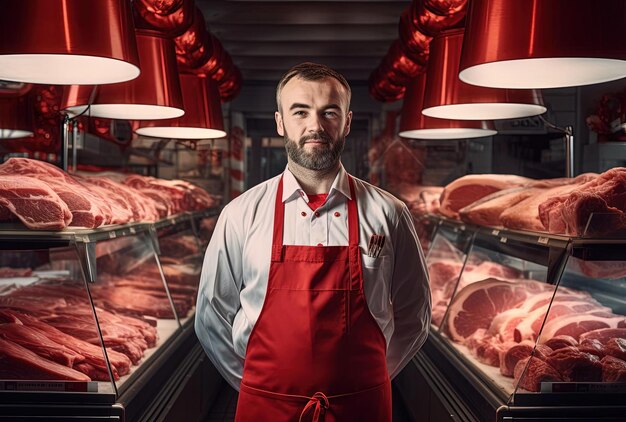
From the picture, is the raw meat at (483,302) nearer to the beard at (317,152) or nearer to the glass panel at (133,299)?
the glass panel at (133,299)

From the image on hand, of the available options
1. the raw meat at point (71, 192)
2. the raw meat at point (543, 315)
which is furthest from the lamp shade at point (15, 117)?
the raw meat at point (543, 315)

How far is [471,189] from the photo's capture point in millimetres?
4648

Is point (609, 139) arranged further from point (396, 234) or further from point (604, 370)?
point (396, 234)

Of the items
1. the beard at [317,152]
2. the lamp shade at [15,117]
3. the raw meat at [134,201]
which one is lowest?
the raw meat at [134,201]

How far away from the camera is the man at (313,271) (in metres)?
2.20

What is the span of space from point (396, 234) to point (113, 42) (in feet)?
3.94

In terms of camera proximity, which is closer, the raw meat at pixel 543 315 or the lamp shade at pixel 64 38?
the lamp shade at pixel 64 38

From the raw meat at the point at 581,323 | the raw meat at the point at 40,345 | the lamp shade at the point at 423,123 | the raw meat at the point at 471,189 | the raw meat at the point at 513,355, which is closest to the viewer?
the raw meat at the point at 40,345

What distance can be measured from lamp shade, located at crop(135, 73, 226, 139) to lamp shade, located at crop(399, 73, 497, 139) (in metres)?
1.35

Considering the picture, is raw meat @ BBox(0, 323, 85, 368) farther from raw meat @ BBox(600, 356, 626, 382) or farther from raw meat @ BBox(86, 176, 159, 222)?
raw meat @ BBox(600, 356, 626, 382)

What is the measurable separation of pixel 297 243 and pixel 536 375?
113 centimetres

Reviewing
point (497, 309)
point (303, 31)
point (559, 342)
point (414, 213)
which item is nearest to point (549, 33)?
point (559, 342)

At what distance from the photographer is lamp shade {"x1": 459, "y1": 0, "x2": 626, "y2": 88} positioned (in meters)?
2.10

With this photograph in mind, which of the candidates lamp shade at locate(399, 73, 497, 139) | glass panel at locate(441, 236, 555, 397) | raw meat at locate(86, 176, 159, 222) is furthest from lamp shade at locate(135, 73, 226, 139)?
glass panel at locate(441, 236, 555, 397)
